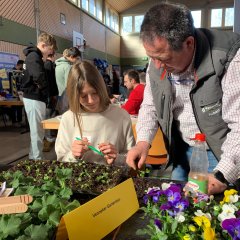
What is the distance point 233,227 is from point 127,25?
15336 millimetres

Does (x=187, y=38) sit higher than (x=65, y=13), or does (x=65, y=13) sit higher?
(x=65, y=13)

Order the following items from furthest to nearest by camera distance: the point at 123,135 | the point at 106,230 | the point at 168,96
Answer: the point at 123,135 < the point at 168,96 < the point at 106,230

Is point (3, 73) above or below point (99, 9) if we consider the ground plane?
below

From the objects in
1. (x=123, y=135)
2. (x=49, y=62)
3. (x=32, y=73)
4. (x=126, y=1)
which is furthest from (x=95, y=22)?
(x=123, y=135)

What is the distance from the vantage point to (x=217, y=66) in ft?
3.59

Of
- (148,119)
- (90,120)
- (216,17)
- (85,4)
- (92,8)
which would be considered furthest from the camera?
(216,17)

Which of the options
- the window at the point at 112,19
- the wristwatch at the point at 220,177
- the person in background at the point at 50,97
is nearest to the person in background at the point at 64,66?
the person in background at the point at 50,97

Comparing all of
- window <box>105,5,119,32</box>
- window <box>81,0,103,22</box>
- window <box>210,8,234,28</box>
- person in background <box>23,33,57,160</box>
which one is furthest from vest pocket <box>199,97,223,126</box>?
window <box>210,8,234,28</box>

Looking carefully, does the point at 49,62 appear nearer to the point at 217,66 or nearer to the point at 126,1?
the point at 217,66

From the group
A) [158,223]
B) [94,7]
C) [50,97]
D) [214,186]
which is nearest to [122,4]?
[94,7]

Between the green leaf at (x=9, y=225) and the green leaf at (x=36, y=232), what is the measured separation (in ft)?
0.07

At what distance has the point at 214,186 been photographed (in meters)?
0.88

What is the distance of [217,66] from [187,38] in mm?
168

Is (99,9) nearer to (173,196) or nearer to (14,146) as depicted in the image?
(14,146)
